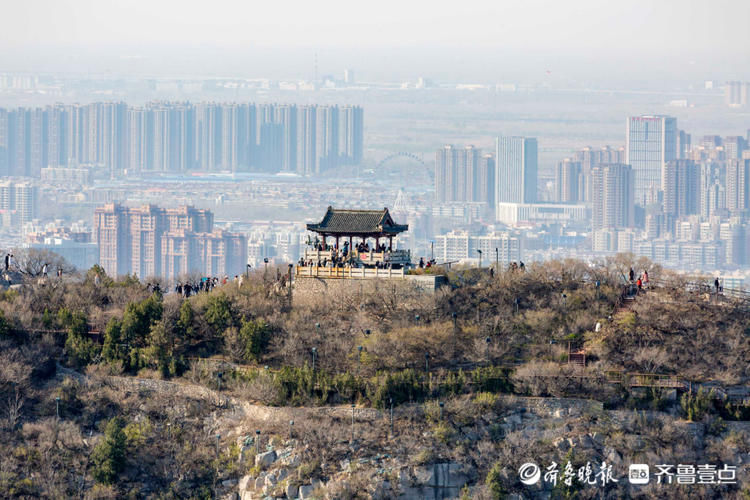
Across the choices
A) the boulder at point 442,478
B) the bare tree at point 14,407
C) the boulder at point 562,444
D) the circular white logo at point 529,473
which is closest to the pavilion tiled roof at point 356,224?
the bare tree at point 14,407

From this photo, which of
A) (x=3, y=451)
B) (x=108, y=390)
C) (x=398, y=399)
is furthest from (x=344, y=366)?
(x=3, y=451)

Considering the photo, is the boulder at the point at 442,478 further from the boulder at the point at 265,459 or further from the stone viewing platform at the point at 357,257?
the stone viewing platform at the point at 357,257

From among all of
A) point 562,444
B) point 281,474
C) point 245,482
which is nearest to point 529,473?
point 562,444

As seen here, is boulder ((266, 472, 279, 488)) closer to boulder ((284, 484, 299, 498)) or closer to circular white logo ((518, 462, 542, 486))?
boulder ((284, 484, 299, 498))

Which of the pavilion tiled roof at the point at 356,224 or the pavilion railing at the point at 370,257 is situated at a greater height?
the pavilion tiled roof at the point at 356,224

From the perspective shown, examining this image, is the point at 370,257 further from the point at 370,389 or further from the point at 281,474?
the point at 281,474

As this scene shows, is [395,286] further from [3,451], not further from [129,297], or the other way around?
[3,451]

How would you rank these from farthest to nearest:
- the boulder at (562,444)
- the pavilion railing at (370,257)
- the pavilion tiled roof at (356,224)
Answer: the pavilion railing at (370,257) → the pavilion tiled roof at (356,224) → the boulder at (562,444)
